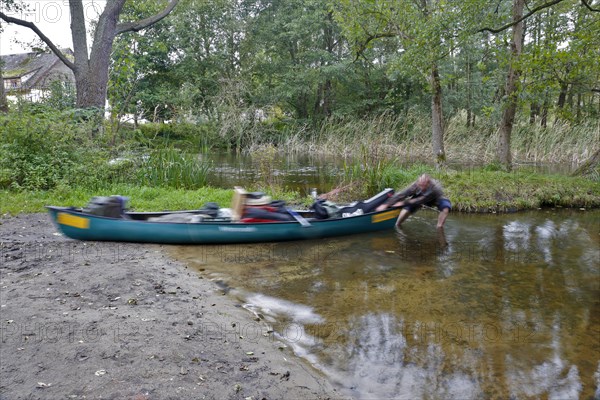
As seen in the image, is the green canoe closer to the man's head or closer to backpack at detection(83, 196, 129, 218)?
backpack at detection(83, 196, 129, 218)

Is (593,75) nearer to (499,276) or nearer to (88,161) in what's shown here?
(499,276)

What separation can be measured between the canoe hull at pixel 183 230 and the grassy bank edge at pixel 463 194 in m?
1.73

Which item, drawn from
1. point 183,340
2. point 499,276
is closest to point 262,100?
point 499,276

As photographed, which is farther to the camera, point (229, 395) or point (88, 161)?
point (88, 161)

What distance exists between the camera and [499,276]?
18.6 feet

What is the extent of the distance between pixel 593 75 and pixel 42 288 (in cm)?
1223

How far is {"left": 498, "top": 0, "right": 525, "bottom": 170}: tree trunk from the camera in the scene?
10.6m

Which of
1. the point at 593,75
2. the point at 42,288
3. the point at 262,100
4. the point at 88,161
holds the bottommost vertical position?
the point at 42,288

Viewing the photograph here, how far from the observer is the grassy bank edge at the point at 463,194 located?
8312 millimetres

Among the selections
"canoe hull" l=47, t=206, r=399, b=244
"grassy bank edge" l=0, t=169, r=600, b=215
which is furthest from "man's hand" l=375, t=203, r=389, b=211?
"grassy bank edge" l=0, t=169, r=600, b=215

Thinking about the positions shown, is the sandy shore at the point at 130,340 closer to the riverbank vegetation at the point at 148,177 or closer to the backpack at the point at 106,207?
the backpack at the point at 106,207

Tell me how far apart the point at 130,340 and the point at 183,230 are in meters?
3.18

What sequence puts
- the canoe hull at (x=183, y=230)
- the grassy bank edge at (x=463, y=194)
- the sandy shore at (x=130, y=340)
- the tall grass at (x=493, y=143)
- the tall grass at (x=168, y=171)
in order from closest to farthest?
the sandy shore at (x=130, y=340) → the canoe hull at (x=183, y=230) → the grassy bank edge at (x=463, y=194) → the tall grass at (x=168, y=171) → the tall grass at (x=493, y=143)

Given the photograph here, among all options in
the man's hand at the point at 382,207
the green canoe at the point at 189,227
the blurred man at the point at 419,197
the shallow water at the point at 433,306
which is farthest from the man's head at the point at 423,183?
the green canoe at the point at 189,227
